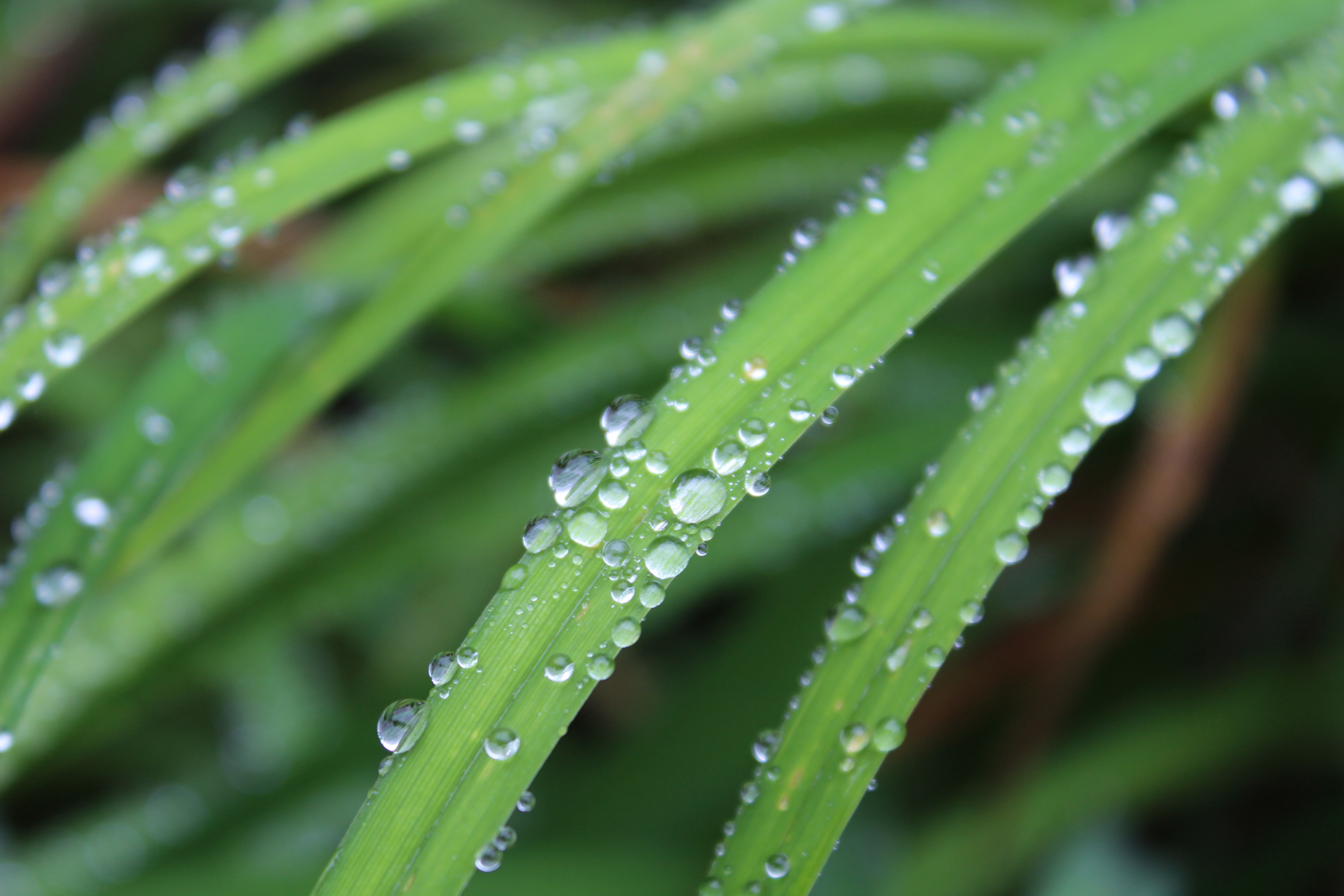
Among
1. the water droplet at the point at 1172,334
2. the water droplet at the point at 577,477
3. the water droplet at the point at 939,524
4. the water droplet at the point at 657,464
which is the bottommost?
the water droplet at the point at 577,477

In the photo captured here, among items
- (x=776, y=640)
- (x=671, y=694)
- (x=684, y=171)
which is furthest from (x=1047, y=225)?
(x=671, y=694)

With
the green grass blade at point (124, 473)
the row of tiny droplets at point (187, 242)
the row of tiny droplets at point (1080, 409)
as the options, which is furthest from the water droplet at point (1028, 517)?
the green grass blade at point (124, 473)

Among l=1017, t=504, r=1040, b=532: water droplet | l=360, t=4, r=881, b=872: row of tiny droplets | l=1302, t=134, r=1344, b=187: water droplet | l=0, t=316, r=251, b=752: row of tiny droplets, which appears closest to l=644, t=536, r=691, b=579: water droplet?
l=360, t=4, r=881, b=872: row of tiny droplets

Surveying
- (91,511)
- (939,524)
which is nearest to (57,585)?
(91,511)

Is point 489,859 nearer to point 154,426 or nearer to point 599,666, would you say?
point 599,666

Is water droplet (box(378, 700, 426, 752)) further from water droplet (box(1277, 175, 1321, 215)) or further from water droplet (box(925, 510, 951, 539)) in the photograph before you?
water droplet (box(1277, 175, 1321, 215))

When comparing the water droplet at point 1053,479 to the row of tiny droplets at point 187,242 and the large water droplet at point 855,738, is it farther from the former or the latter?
the row of tiny droplets at point 187,242

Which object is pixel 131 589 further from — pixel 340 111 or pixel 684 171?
pixel 340 111
